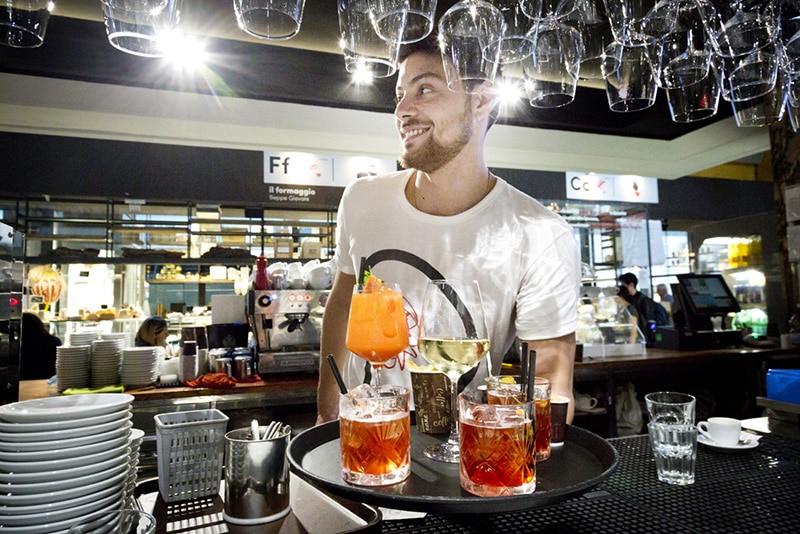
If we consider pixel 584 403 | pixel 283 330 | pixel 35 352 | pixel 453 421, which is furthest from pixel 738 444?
pixel 35 352

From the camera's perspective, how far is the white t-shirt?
1493mm

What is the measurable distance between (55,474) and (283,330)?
257cm

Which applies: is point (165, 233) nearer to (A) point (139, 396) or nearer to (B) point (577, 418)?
(A) point (139, 396)

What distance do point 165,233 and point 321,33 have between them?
9.72 feet

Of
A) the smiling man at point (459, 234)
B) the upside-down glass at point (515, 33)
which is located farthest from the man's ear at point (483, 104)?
the upside-down glass at point (515, 33)

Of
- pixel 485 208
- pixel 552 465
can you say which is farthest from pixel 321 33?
pixel 552 465

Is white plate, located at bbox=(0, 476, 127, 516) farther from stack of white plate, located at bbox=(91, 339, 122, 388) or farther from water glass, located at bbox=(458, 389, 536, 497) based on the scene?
stack of white plate, located at bbox=(91, 339, 122, 388)

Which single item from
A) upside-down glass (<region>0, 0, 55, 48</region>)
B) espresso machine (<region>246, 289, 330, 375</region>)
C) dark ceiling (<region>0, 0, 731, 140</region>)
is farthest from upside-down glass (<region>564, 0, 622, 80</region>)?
dark ceiling (<region>0, 0, 731, 140</region>)

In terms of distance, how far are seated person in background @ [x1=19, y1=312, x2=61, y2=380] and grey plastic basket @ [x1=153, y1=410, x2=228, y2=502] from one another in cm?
407

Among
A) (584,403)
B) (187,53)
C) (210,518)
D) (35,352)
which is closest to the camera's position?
(210,518)

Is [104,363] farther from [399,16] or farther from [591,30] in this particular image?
[591,30]

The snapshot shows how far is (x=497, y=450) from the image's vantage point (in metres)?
0.79

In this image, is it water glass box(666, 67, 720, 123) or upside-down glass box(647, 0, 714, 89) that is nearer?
upside-down glass box(647, 0, 714, 89)

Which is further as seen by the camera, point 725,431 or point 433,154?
point 433,154
